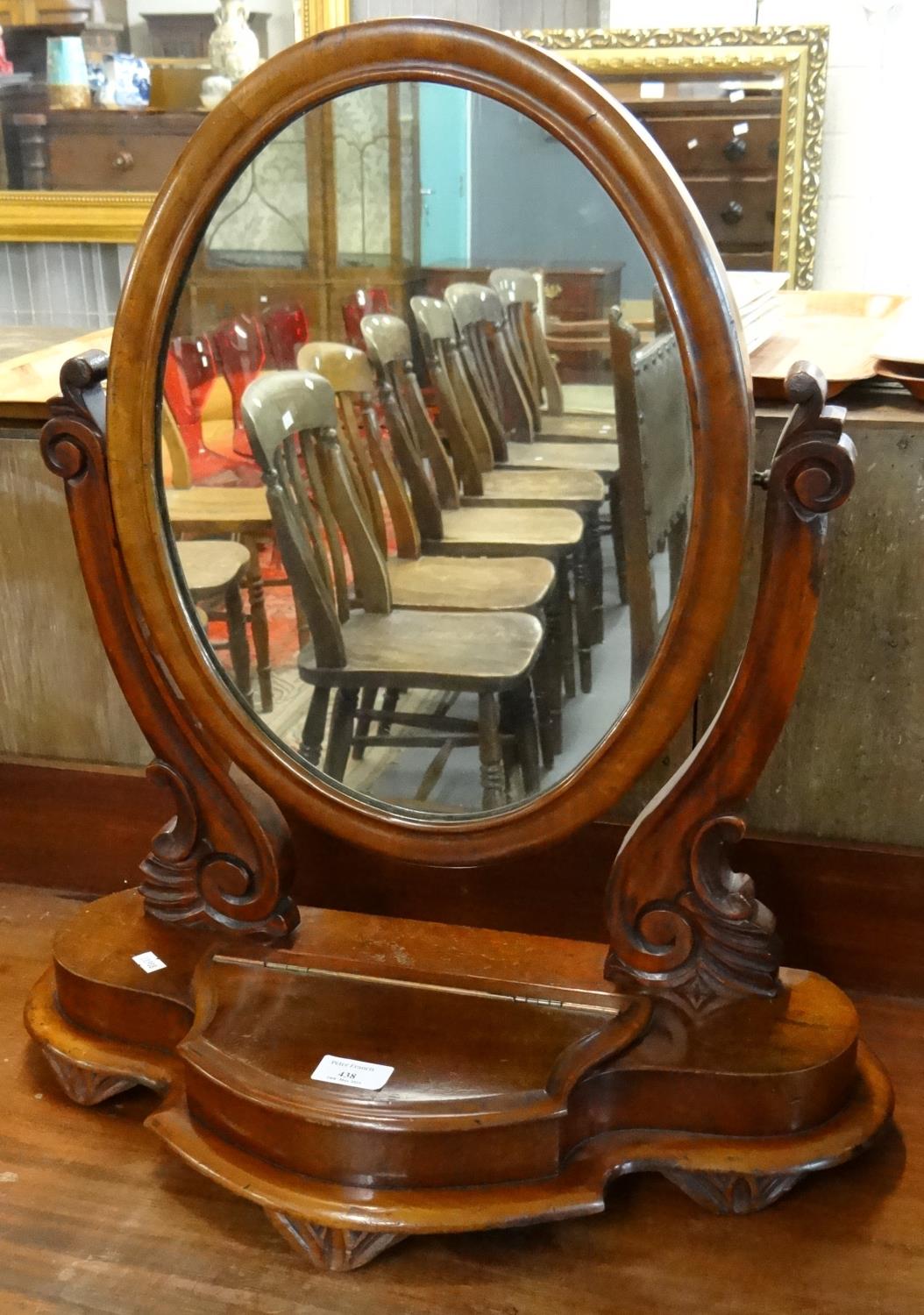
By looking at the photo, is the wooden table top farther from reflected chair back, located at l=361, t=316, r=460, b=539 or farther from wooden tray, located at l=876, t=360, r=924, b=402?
wooden tray, located at l=876, t=360, r=924, b=402

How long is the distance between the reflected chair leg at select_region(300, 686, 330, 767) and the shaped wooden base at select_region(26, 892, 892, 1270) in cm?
12

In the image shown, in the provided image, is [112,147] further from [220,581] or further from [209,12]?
[220,581]

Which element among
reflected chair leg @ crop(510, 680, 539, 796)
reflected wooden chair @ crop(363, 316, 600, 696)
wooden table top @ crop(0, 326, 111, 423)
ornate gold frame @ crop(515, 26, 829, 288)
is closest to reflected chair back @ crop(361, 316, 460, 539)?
reflected wooden chair @ crop(363, 316, 600, 696)

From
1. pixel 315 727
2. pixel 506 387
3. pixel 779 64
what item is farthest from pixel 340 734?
pixel 779 64

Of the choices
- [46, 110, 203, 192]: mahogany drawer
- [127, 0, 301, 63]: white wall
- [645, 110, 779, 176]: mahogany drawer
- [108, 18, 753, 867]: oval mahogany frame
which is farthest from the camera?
[46, 110, 203, 192]: mahogany drawer

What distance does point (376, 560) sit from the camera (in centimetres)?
78

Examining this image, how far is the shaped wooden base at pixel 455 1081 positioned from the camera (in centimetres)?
70

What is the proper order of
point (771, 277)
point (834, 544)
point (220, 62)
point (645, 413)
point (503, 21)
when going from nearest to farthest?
point (645, 413), point (834, 544), point (771, 277), point (503, 21), point (220, 62)

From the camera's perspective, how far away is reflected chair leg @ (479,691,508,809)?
0.78 meters

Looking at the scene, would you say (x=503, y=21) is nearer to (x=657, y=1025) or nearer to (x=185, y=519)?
(x=185, y=519)

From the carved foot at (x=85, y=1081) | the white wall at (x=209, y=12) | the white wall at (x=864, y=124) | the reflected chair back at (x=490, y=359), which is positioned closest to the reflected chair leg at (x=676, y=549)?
the reflected chair back at (x=490, y=359)

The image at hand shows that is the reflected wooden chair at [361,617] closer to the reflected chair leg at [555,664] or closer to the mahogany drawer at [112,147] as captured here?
the reflected chair leg at [555,664]

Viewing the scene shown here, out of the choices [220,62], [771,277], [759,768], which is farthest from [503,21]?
[759,768]

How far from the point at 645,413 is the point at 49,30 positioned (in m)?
2.31
